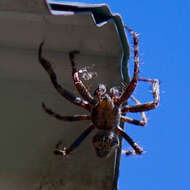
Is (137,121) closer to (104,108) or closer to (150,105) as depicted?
(150,105)

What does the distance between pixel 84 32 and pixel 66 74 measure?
1.97ft

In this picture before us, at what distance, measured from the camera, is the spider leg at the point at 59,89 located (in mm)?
3389

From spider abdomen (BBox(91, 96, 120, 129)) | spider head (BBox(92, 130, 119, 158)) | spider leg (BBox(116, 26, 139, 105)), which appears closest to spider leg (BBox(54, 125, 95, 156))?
spider head (BBox(92, 130, 119, 158))

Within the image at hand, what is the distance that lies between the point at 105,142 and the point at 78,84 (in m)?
0.58

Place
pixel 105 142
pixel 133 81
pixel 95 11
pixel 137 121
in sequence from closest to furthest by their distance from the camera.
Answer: pixel 95 11, pixel 105 142, pixel 133 81, pixel 137 121

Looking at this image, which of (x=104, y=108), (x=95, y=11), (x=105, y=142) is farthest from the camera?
(x=104, y=108)

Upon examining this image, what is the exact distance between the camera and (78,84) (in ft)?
12.0

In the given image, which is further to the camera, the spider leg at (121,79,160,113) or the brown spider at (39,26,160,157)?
the spider leg at (121,79,160,113)

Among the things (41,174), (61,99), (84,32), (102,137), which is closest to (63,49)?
(84,32)

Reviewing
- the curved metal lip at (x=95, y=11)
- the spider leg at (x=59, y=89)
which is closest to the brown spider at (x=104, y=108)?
the spider leg at (x=59, y=89)

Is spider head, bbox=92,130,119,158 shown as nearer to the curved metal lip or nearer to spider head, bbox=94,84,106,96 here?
spider head, bbox=94,84,106,96

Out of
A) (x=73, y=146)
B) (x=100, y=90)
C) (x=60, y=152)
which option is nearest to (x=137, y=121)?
(x=100, y=90)

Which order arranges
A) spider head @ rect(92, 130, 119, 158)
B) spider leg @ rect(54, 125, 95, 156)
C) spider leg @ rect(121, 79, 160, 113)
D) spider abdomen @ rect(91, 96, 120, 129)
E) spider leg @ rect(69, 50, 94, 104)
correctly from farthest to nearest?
spider leg @ rect(121, 79, 160, 113) → spider abdomen @ rect(91, 96, 120, 129) → spider leg @ rect(54, 125, 95, 156) → spider head @ rect(92, 130, 119, 158) → spider leg @ rect(69, 50, 94, 104)

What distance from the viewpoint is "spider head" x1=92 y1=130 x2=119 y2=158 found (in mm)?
3520
